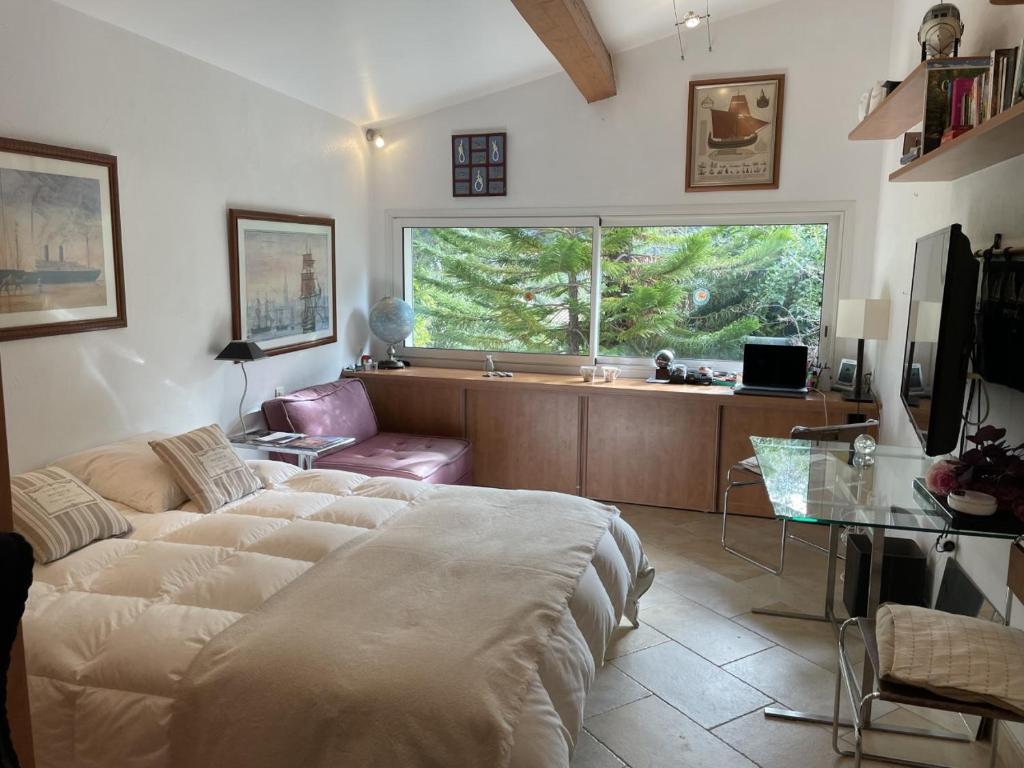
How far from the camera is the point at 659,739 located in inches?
98.1

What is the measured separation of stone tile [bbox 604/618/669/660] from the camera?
10.00 ft

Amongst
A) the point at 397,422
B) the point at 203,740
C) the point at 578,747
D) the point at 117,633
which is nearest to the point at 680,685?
the point at 578,747

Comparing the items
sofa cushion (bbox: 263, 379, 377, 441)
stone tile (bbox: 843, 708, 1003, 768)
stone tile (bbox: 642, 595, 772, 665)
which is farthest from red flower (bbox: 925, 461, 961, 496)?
sofa cushion (bbox: 263, 379, 377, 441)

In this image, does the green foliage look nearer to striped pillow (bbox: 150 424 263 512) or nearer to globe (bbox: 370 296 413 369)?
globe (bbox: 370 296 413 369)

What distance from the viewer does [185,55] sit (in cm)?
359

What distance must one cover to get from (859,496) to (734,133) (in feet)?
9.87

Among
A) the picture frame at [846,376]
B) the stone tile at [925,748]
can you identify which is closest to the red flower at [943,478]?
the stone tile at [925,748]

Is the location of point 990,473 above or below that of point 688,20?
below

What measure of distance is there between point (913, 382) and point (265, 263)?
3325 mm

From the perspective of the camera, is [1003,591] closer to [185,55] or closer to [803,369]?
[803,369]

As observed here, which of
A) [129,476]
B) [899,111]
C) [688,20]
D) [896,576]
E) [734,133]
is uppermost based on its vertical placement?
[688,20]

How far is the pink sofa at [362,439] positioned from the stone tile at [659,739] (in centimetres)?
186

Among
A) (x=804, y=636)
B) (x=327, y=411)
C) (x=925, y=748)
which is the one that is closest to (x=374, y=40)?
(x=327, y=411)

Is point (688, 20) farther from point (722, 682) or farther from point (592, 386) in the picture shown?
point (722, 682)
